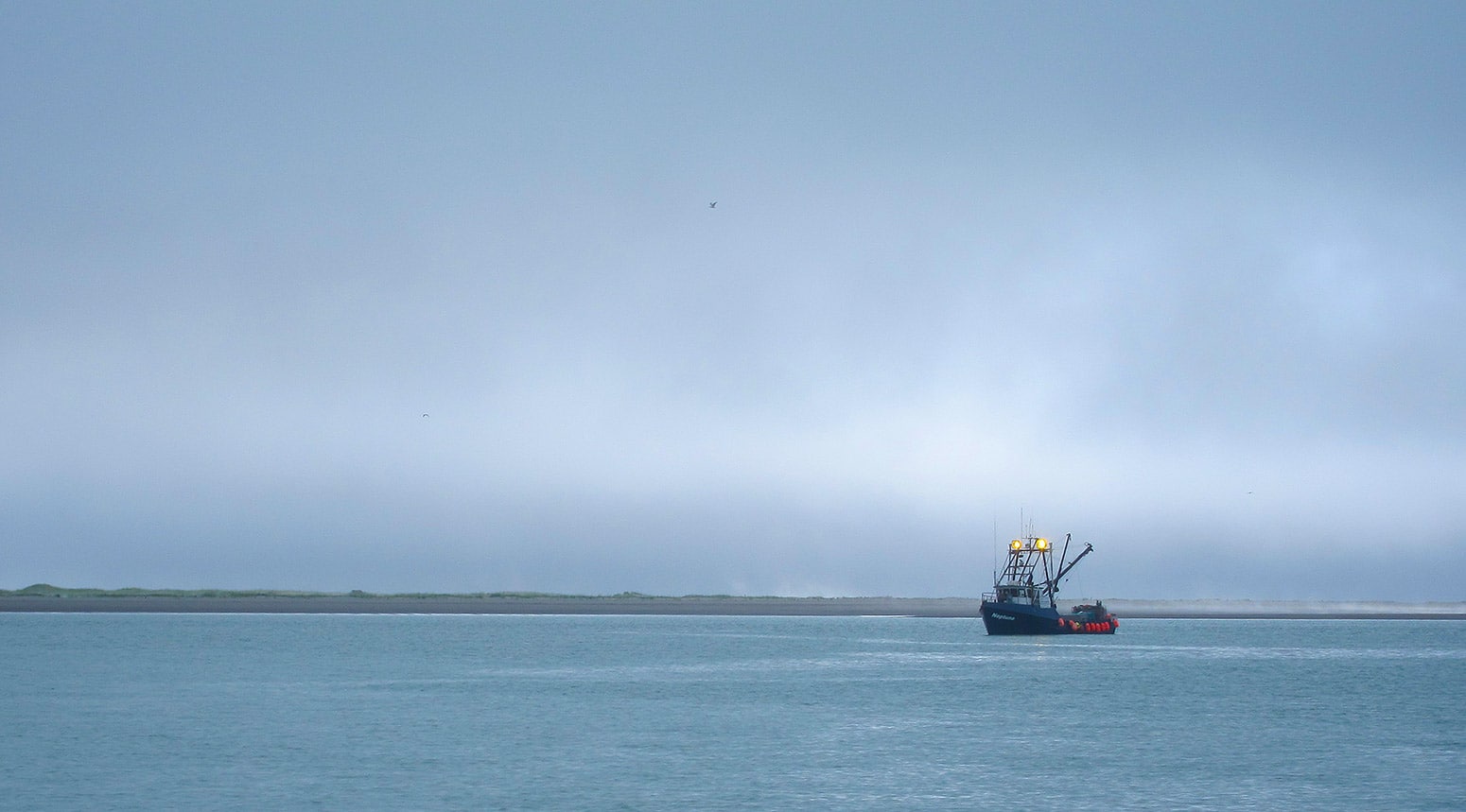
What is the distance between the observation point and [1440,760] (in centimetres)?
4656

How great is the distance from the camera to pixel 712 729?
5212 cm

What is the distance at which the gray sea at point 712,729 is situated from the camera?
38.1 metres

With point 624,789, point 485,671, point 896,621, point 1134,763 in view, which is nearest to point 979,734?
point 1134,763

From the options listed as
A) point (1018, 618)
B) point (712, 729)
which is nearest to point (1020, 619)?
point (1018, 618)

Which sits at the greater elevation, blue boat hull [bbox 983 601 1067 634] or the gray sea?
blue boat hull [bbox 983 601 1067 634]

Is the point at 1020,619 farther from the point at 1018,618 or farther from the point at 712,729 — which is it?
the point at 712,729

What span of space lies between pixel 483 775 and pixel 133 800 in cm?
1007

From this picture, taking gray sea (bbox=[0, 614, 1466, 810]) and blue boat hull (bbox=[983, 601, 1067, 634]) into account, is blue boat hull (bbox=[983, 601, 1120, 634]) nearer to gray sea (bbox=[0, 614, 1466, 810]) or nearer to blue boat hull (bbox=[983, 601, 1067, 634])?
blue boat hull (bbox=[983, 601, 1067, 634])

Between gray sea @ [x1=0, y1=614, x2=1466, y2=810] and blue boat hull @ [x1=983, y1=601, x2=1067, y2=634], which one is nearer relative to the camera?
gray sea @ [x1=0, y1=614, x2=1466, y2=810]

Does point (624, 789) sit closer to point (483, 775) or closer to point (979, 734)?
point (483, 775)

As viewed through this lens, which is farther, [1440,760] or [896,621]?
[896,621]

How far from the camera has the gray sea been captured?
38094 millimetres

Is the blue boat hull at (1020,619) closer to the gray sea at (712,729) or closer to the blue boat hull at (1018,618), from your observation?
the blue boat hull at (1018,618)

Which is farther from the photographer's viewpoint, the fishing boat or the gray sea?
the fishing boat
